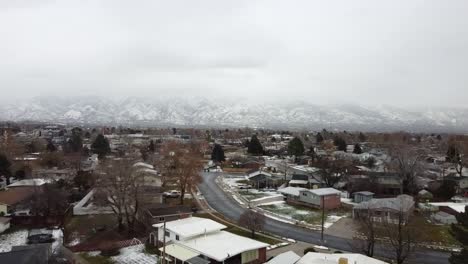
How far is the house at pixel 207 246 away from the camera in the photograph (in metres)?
22.7

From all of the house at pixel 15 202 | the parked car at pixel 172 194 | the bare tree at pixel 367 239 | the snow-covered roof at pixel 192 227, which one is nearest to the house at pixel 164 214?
the snow-covered roof at pixel 192 227

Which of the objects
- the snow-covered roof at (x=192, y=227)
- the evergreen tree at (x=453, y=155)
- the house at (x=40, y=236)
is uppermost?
the evergreen tree at (x=453, y=155)

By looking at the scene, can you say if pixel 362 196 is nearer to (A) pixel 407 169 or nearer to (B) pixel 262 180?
(A) pixel 407 169

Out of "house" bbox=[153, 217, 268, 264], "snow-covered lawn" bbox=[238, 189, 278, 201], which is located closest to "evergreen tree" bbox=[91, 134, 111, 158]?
"snow-covered lawn" bbox=[238, 189, 278, 201]

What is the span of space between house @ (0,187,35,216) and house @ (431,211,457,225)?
123ft

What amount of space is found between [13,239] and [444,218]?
36521 millimetres

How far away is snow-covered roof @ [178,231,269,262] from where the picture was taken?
73.9 feet

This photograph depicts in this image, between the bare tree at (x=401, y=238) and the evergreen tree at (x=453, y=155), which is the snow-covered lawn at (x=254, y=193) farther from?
the evergreen tree at (x=453, y=155)

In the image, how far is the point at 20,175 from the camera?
168ft

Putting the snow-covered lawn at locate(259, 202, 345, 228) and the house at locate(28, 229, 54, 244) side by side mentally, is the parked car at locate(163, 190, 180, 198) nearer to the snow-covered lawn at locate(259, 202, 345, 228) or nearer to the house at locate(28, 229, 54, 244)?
the snow-covered lawn at locate(259, 202, 345, 228)

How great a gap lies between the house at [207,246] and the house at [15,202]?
16524 millimetres

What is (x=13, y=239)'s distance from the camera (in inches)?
1179

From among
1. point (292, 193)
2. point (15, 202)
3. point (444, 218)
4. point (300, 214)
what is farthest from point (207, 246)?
point (15, 202)

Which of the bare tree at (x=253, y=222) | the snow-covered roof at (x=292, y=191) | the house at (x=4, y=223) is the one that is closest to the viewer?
the bare tree at (x=253, y=222)
